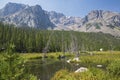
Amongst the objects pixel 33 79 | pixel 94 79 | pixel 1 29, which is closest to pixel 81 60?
pixel 94 79

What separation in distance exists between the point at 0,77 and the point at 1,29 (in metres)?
165

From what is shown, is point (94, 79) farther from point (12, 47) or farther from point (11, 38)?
point (11, 38)

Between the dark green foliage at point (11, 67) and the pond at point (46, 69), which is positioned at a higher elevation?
the dark green foliage at point (11, 67)

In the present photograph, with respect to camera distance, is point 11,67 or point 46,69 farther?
point 46,69

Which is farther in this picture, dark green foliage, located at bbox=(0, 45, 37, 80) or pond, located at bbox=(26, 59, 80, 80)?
pond, located at bbox=(26, 59, 80, 80)

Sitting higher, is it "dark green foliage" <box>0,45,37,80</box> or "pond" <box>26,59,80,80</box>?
"dark green foliage" <box>0,45,37,80</box>

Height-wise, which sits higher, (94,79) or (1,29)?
(1,29)

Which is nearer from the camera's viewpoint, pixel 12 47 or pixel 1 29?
pixel 12 47

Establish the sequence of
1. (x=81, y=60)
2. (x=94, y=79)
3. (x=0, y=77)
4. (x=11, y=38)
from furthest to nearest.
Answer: (x=11, y=38)
(x=81, y=60)
(x=94, y=79)
(x=0, y=77)

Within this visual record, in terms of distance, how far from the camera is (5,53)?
22.6m

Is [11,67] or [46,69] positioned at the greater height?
[11,67]

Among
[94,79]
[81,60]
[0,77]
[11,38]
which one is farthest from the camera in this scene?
[11,38]

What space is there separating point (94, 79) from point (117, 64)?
15821mm

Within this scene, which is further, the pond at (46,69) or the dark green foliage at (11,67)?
the pond at (46,69)
